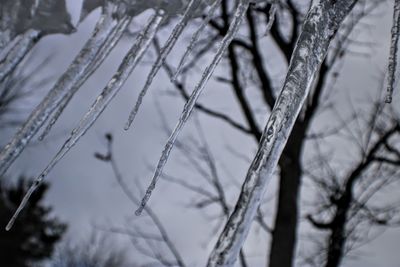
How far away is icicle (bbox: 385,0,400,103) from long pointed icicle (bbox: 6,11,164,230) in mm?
806

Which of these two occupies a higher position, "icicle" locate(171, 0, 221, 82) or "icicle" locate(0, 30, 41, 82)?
"icicle" locate(171, 0, 221, 82)

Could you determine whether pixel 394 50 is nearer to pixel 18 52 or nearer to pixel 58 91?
pixel 58 91

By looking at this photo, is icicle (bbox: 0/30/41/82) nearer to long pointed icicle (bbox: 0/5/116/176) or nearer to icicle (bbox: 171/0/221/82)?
long pointed icicle (bbox: 0/5/116/176)

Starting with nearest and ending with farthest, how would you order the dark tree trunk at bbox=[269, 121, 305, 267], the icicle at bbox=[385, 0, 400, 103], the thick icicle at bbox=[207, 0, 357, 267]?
the thick icicle at bbox=[207, 0, 357, 267] → the icicle at bbox=[385, 0, 400, 103] → the dark tree trunk at bbox=[269, 121, 305, 267]

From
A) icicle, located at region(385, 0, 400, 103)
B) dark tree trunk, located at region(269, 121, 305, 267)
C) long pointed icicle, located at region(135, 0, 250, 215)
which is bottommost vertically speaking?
long pointed icicle, located at region(135, 0, 250, 215)

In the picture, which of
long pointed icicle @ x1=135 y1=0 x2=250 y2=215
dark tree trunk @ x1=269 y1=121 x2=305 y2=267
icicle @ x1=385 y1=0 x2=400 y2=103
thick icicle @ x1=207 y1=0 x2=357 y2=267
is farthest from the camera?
dark tree trunk @ x1=269 y1=121 x2=305 y2=267

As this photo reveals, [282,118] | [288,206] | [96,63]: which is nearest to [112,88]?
[96,63]

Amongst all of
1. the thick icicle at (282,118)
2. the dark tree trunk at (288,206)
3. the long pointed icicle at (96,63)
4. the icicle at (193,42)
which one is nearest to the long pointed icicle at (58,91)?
the long pointed icicle at (96,63)

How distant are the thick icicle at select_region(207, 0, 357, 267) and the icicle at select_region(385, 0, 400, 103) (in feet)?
0.50

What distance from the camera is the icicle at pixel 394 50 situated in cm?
147

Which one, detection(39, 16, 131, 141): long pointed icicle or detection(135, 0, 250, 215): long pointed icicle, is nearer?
detection(135, 0, 250, 215): long pointed icicle

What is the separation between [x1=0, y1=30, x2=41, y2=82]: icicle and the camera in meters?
1.66

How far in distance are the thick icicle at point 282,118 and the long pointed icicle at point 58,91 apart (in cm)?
70

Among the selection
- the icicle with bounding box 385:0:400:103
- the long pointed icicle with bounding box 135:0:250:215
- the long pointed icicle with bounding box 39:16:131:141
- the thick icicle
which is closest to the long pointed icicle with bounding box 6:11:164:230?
the long pointed icicle with bounding box 39:16:131:141
